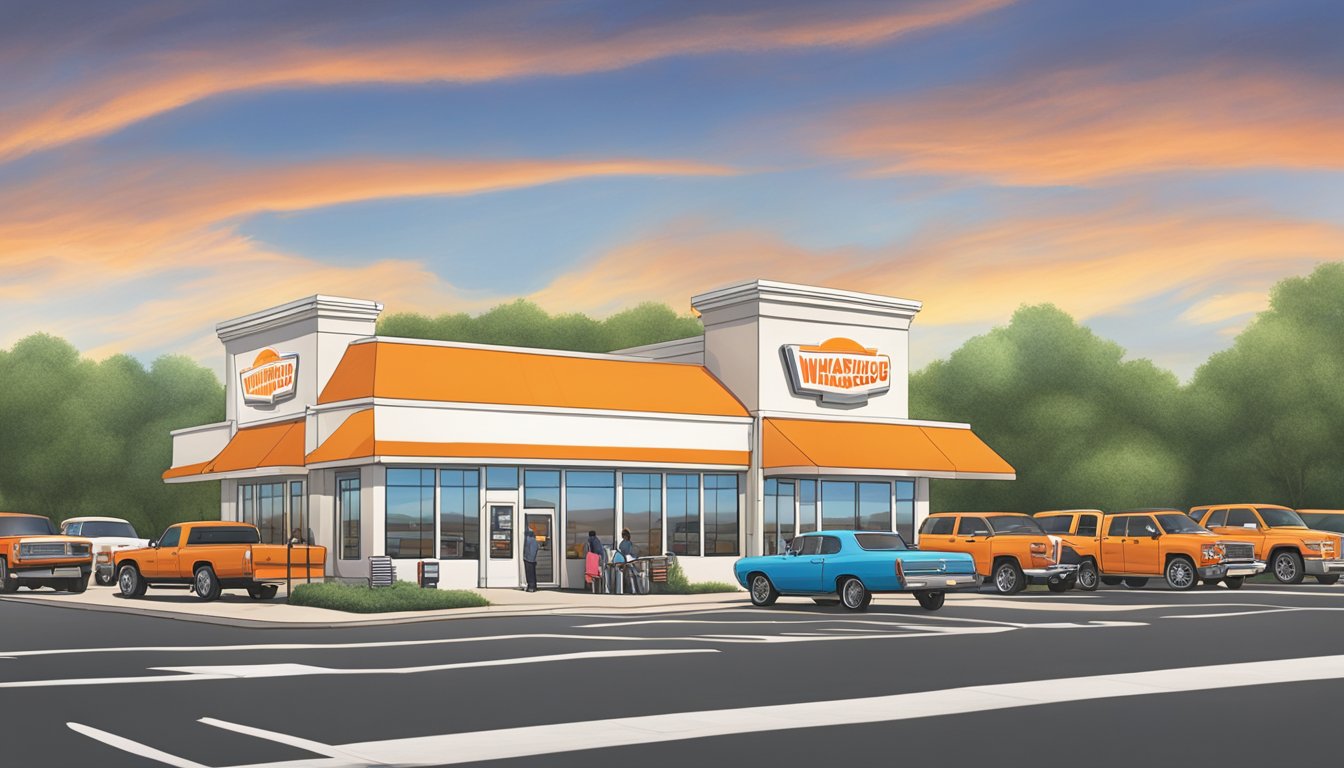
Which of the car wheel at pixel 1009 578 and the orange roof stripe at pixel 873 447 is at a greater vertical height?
the orange roof stripe at pixel 873 447

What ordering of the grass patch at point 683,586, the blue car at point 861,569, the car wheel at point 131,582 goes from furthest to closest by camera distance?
the grass patch at point 683,586 < the car wheel at point 131,582 < the blue car at point 861,569

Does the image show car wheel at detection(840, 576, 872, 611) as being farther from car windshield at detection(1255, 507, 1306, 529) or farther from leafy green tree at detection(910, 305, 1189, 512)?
leafy green tree at detection(910, 305, 1189, 512)

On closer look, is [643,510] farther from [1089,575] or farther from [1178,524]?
[1178,524]

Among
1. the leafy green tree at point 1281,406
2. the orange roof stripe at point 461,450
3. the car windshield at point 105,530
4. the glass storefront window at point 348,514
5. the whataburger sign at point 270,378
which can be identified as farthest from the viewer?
the leafy green tree at point 1281,406

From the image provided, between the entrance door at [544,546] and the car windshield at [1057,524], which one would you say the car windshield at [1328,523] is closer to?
the car windshield at [1057,524]

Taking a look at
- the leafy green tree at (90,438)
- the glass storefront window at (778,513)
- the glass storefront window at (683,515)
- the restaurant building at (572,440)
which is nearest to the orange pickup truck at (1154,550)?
the restaurant building at (572,440)

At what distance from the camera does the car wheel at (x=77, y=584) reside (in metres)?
40.0

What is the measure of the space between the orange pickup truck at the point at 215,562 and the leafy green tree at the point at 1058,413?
2101 inches

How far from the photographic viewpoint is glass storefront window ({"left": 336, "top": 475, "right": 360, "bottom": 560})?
1543 inches

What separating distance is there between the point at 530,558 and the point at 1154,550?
15961mm

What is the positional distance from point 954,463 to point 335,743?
36.7 metres

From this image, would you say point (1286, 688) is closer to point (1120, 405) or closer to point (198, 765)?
point (198, 765)

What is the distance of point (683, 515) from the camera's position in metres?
43.6

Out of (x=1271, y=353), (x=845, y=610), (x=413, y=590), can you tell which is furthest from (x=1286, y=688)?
(x=1271, y=353)
